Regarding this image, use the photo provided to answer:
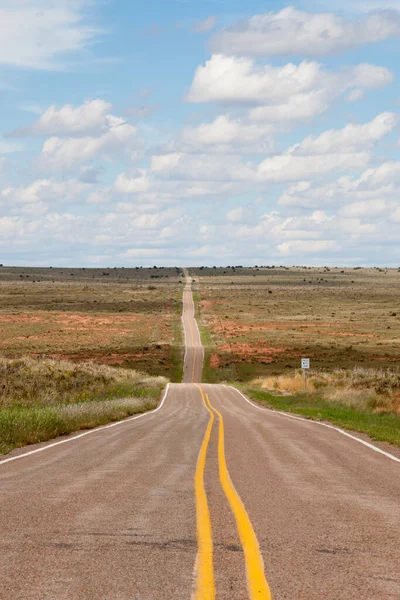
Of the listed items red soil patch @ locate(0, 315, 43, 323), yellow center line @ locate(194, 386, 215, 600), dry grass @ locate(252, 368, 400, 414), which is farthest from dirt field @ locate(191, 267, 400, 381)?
yellow center line @ locate(194, 386, 215, 600)

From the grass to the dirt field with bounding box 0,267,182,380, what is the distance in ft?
86.1

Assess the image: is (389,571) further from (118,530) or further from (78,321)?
(78,321)

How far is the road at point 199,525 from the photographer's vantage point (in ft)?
18.5

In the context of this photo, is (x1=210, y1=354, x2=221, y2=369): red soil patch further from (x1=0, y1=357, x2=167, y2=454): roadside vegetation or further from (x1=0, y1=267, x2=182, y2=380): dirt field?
(x1=0, y1=357, x2=167, y2=454): roadside vegetation

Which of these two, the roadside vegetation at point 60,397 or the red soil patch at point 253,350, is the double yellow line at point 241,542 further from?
the red soil patch at point 253,350

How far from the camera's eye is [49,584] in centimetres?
559

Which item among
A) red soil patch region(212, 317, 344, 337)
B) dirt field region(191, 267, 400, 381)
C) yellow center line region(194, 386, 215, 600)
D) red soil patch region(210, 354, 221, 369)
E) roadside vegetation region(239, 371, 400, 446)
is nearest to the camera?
yellow center line region(194, 386, 215, 600)

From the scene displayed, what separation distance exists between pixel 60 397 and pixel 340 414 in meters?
13.9

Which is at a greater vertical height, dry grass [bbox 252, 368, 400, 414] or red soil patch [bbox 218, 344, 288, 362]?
dry grass [bbox 252, 368, 400, 414]

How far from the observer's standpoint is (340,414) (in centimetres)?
3098

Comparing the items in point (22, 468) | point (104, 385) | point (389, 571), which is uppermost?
point (389, 571)

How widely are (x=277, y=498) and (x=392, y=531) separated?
2225 mm

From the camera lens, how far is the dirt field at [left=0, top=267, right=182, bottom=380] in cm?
7694

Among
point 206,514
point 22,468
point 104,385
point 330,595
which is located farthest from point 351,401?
point 330,595
